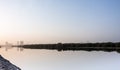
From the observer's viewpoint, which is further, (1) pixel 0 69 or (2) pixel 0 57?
(2) pixel 0 57

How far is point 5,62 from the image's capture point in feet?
278

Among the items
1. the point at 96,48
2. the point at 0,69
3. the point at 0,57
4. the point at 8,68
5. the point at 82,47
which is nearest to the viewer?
the point at 0,69

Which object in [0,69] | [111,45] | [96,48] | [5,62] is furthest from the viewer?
[96,48]

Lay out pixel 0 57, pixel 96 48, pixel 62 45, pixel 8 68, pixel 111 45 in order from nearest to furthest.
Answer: pixel 8 68 < pixel 0 57 < pixel 111 45 < pixel 96 48 < pixel 62 45

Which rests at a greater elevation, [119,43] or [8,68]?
[119,43]

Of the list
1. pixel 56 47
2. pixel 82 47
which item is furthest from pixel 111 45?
pixel 56 47

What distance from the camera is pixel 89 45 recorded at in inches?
4766

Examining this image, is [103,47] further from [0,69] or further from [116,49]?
[0,69]

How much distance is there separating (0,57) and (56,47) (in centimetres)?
7584

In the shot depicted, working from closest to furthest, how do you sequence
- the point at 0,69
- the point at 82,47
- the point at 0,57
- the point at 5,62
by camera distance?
the point at 0,69 → the point at 5,62 → the point at 0,57 → the point at 82,47

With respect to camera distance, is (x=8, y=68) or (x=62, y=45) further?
(x=62, y=45)

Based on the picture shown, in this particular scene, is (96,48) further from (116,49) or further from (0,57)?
(0,57)

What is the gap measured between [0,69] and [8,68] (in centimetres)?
634

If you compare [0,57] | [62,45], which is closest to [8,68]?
[0,57]
